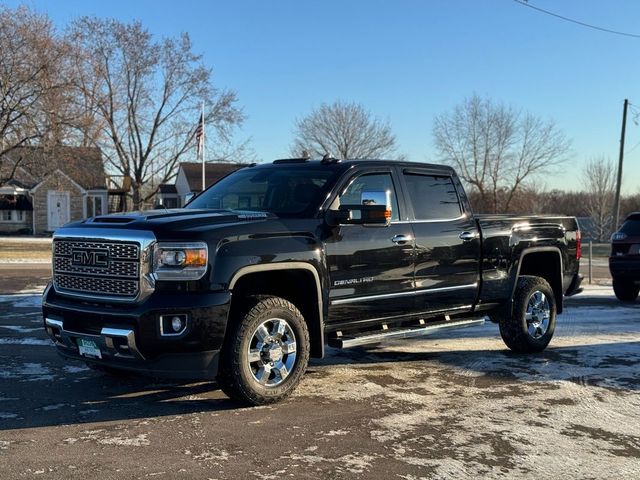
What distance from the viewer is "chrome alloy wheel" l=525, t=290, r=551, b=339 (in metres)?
7.59

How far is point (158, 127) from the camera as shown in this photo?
3759 cm

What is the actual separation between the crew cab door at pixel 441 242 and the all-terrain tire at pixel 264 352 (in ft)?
5.00

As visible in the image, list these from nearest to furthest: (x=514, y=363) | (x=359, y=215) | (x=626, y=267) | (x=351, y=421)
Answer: (x=351, y=421) < (x=359, y=215) < (x=514, y=363) < (x=626, y=267)

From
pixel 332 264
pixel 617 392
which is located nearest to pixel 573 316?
pixel 617 392

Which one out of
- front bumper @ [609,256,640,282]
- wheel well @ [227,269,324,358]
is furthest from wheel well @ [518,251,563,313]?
front bumper @ [609,256,640,282]

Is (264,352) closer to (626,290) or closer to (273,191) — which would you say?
(273,191)

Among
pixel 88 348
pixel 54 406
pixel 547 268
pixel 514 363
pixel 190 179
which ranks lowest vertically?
pixel 514 363

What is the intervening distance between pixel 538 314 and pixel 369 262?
2916mm

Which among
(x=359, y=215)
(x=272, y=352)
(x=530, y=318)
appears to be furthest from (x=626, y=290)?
(x=272, y=352)

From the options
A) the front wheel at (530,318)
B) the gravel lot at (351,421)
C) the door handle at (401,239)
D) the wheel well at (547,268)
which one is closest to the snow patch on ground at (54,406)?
the gravel lot at (351,421)

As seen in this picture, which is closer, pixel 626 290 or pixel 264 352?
pixel 264 352

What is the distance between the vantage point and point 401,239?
612 centimetres

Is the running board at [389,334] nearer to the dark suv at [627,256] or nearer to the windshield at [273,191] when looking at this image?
the windshield at [273,191]

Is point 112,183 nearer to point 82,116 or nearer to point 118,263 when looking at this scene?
point 82,116
